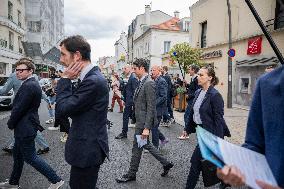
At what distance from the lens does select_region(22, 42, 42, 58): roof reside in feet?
115

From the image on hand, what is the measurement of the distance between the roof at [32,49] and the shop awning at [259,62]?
2602 cm

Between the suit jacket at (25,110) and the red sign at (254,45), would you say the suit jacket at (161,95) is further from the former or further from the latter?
the red sign at (254,45)

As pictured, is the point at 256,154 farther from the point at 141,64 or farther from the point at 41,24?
the point at 41,24

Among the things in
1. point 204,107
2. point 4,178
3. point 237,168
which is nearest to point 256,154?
point 237,168

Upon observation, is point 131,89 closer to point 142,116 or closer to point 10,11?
point 142,116

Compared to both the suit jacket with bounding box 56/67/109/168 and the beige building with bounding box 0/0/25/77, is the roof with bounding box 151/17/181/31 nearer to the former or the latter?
the beige building with bounding box 0/0/25/77

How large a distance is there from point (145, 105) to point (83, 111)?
242 cm

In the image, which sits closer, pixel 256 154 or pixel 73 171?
pixel 256 154

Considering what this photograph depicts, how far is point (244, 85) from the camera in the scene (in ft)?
56.1

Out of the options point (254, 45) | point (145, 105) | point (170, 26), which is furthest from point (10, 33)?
point (145, 105)

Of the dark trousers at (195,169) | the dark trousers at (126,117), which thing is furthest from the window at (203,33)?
the dark trousers at (195,169)

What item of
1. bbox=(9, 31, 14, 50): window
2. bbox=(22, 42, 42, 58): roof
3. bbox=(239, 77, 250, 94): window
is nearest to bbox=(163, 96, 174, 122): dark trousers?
bbox=(239, 77, 250, 94): window

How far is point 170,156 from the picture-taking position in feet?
21.1

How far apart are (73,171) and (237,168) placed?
182 centimetres
